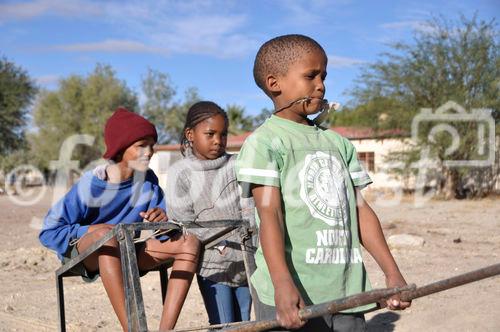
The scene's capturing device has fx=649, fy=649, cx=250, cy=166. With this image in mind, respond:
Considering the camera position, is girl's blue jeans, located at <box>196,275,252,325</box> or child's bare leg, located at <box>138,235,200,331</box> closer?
child's bare leg, located at <box>138,235,200,331</box>

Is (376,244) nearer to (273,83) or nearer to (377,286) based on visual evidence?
(273,83)

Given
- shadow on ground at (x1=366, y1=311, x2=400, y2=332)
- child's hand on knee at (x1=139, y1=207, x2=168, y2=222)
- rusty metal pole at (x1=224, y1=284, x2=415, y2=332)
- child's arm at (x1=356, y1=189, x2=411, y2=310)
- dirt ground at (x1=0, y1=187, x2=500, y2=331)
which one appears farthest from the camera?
dirt ground at (x1=0, y1=187, x2=500, y2=331)

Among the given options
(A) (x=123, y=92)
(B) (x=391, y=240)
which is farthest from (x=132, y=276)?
(A) (x=123, y=92)

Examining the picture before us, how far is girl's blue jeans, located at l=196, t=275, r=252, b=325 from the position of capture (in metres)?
3.65

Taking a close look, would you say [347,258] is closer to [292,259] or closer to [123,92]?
[292,259]

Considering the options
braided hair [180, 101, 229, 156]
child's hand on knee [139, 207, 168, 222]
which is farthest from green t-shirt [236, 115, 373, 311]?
braided hair [180, 101, 229, 156]

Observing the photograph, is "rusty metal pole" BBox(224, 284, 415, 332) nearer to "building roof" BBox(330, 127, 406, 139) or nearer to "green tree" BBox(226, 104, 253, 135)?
"building roof" BBox(330, 127, 406, 139)

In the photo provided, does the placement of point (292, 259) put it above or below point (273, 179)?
below

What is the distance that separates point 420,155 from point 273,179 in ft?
77.1

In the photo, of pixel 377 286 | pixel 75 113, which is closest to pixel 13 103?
pixel 75 113

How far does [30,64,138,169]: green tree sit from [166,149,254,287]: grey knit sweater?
4601 cm

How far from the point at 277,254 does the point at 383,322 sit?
3.55 m

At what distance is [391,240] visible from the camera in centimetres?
1099

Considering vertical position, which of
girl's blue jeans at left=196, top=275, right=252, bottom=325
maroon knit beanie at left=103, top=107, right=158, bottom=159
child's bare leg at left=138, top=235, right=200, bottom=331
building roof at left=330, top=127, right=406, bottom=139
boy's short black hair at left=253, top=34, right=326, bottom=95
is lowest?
girl's blue jeans at left=196, top=275, right=252, bottom=325
